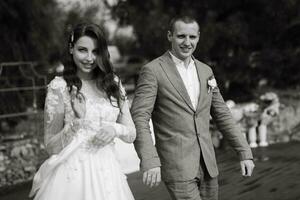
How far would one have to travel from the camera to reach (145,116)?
251cm

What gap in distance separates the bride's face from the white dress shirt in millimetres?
448

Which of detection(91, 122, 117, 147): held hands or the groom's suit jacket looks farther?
the groom's suit jacket

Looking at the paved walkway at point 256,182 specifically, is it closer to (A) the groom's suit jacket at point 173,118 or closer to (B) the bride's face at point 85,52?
(A) the groom's suit jacket at point 173,118

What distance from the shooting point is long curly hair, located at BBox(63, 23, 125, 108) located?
2.39 m

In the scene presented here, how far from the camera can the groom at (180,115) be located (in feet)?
8.32

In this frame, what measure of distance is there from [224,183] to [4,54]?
4133 millimetres

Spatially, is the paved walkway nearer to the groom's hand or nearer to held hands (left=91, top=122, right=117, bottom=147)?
the groom's hand

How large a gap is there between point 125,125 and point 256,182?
317 centimetres

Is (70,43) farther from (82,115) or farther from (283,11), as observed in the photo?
(283,11)

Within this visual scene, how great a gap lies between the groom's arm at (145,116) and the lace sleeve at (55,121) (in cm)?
31

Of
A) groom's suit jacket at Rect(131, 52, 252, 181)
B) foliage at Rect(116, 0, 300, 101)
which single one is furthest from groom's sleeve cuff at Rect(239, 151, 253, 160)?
foliage at Rect(116, 0, 300, 101)

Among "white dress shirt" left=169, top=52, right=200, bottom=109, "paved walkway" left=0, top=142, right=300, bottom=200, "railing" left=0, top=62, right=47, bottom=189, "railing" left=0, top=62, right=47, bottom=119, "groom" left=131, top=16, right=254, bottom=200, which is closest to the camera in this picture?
"groom" left=131, top=16, right=254, bottom=200

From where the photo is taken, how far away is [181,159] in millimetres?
2561

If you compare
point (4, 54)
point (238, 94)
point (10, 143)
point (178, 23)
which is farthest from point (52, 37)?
point (178, 23)
